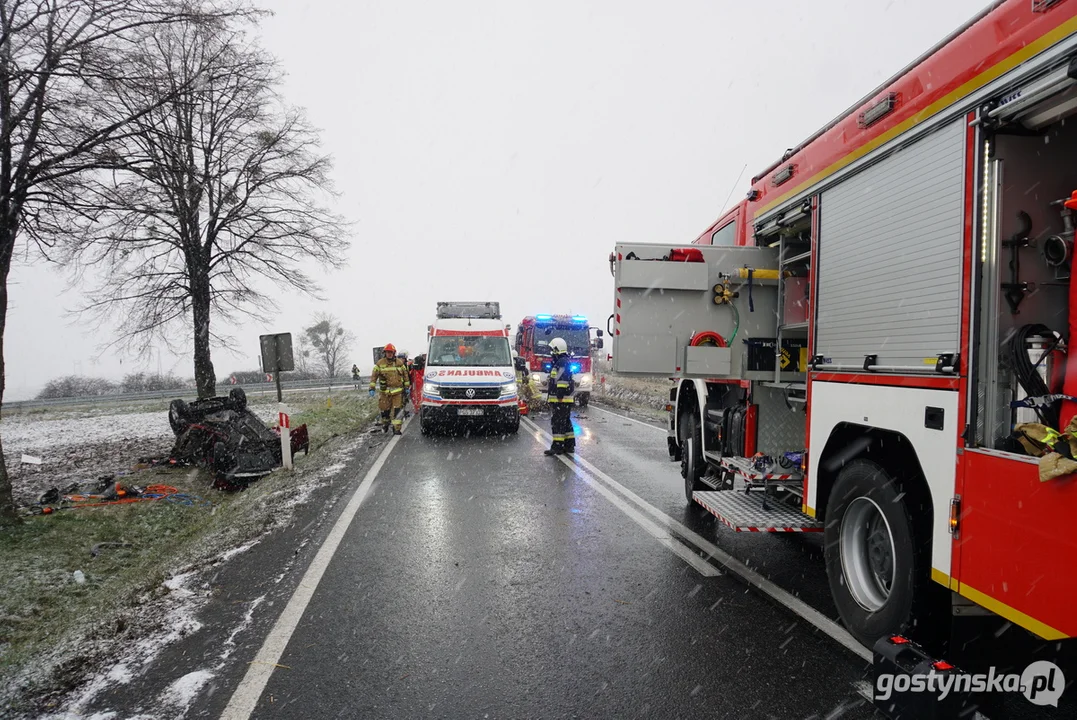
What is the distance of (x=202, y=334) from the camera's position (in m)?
17.5

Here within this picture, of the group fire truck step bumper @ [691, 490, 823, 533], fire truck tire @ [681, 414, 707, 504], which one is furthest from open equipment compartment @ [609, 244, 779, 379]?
fire truck tire @ [681, 414, 707, 504]

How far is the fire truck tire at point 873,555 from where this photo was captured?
3127mm

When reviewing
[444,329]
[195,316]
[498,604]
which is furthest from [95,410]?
[498,604]

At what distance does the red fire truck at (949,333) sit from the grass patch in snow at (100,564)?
13.8 feet

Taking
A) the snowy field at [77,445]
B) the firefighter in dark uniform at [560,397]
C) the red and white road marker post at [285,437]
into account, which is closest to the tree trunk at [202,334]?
the snowy field at [77,445]

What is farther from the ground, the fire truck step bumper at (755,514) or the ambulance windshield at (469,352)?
the ambulance windshield at (469,352)

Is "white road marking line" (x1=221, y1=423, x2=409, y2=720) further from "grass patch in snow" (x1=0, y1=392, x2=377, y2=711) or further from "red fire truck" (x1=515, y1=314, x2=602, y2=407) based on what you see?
"red fire truck" (x1=515, y1=314, x2=602, y2=407)

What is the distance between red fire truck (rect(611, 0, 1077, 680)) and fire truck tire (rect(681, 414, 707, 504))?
2.26 meters

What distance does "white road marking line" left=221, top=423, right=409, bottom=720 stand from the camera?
3113 mm

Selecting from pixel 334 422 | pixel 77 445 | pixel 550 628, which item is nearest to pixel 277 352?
pixel 334 422

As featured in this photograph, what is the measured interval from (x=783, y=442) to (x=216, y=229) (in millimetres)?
16522

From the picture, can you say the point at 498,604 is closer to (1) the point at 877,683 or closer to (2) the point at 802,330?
(1) the point at 877,683

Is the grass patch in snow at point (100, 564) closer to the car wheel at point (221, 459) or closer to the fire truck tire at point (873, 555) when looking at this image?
the car wheel at point (221, 459)

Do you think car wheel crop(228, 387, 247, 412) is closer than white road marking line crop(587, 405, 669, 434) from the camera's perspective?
Yes
